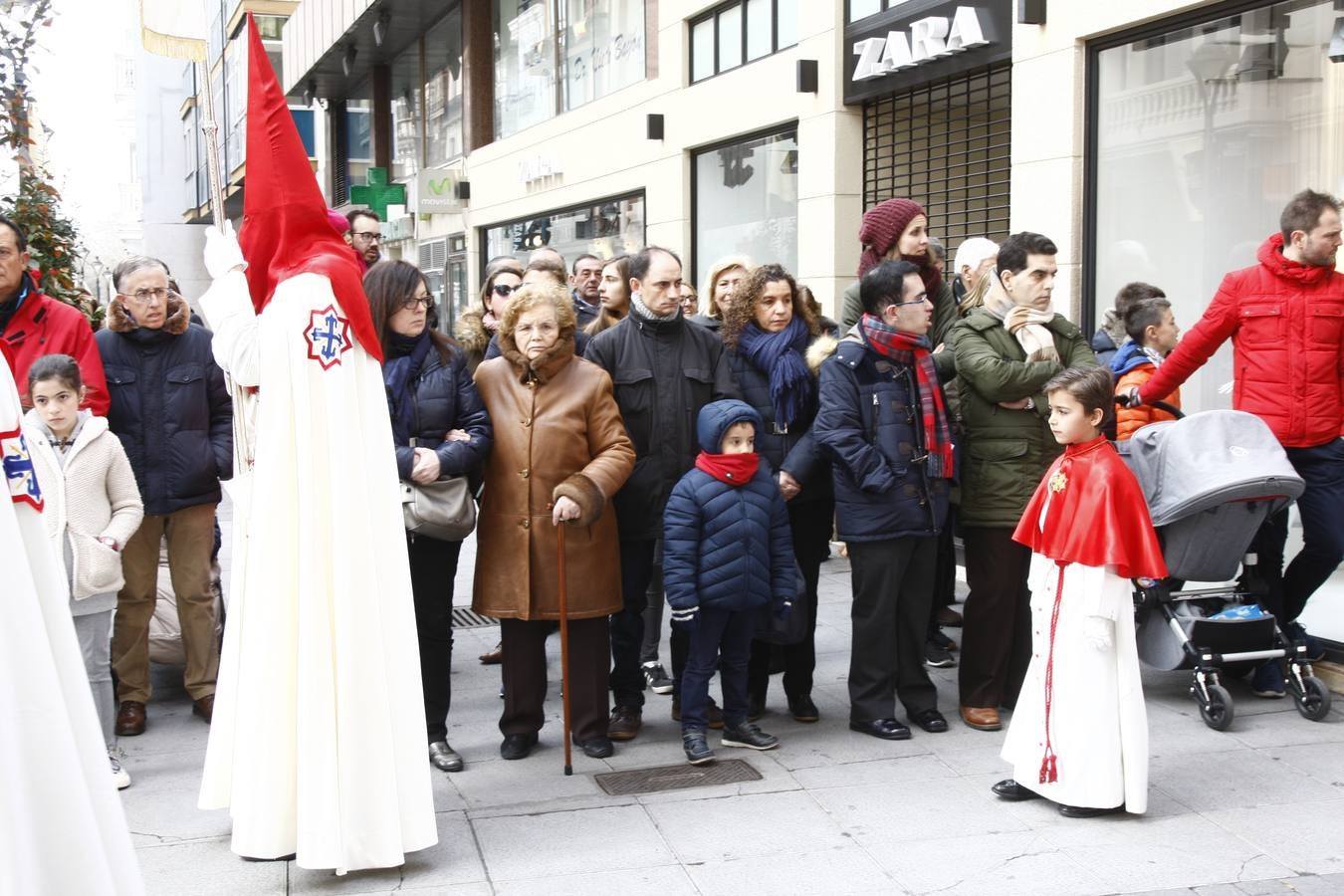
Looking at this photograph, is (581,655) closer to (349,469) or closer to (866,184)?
(349,469)

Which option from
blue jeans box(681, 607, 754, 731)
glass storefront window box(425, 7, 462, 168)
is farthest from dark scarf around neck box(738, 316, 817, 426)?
glass storefront window box(425, 7, 462, 168)

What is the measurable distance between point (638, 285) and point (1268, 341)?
294 centimetres

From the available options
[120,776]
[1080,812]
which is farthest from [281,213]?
[1080,812]

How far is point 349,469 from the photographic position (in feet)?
15.0

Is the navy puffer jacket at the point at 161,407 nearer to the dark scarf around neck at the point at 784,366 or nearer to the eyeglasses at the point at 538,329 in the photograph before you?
the eyeglasses at the point at 538,329

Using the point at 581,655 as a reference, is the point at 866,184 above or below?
above

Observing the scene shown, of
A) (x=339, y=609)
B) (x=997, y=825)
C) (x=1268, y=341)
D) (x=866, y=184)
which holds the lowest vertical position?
(x=997, y=825)

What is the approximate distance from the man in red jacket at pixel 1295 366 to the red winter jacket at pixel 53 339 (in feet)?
15.8

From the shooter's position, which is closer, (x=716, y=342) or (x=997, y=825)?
(x=997, y=825)

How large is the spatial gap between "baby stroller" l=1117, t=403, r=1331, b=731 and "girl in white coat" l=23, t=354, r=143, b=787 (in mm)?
4395

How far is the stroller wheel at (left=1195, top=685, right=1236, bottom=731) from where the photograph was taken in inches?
242

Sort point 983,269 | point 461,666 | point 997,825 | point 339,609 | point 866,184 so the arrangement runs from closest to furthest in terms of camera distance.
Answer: point 339,609 → point 997,825 → point 983,269 → point 461,666 → point 866,184

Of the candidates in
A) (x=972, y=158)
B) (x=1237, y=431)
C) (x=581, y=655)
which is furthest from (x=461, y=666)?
(x=972, y=158)

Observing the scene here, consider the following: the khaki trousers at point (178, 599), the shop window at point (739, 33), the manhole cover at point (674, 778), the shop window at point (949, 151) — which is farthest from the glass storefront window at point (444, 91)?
the manhole cover at point (674, 778)
